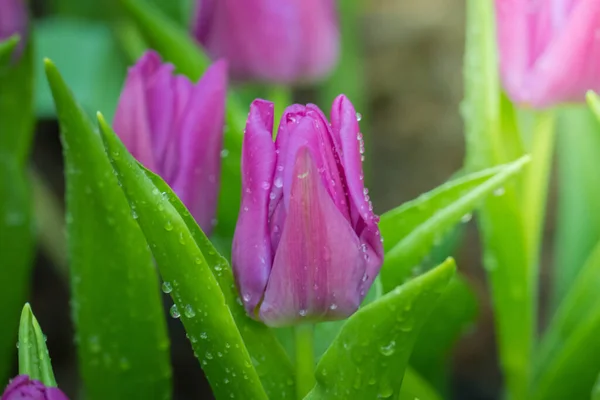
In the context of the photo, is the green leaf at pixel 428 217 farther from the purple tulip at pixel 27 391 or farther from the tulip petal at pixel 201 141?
the purple tulip at pixel 27 391

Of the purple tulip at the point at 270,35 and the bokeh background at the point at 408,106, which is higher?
the purple tulip at the point at 270,35

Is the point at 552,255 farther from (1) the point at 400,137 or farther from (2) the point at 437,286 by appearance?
(2) the point at 437,286

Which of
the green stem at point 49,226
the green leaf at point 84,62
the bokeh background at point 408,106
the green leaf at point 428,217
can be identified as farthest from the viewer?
the bokeh background at point 408,106

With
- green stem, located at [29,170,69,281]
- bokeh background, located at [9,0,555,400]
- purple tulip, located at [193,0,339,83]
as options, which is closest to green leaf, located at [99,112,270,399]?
purple tulip, located at [193,0,339,83]

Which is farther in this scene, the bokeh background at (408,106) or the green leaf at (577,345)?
the bokeh background at (408,106)

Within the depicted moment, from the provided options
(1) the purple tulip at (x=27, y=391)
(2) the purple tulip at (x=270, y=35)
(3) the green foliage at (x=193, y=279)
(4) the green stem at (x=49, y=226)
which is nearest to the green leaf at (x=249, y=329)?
(3) the green foliage at (x=193, y=279)

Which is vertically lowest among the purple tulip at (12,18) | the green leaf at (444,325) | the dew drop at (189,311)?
the green leaf at (444,325)

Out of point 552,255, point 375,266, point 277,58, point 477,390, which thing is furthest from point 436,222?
point 552,255
